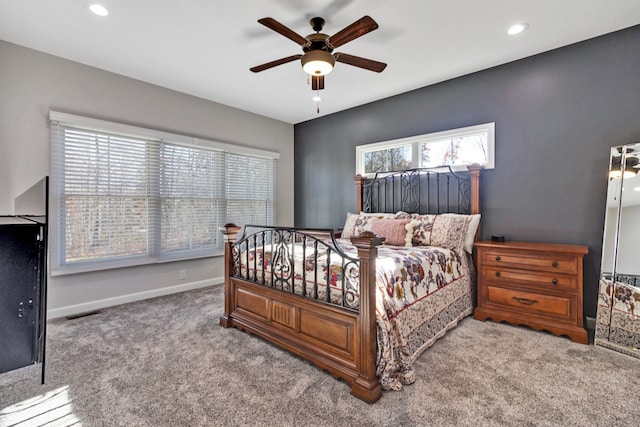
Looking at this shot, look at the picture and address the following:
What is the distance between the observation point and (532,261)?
273 cm

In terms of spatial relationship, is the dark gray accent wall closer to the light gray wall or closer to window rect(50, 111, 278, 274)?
window rect(50, 111, 278, 274)

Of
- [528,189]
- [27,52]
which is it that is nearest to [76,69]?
[27,52]

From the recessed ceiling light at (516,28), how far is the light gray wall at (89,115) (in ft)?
11.8

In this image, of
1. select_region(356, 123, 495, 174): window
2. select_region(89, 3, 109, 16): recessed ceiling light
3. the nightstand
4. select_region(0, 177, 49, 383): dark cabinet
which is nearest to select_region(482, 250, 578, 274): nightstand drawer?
the nightstand

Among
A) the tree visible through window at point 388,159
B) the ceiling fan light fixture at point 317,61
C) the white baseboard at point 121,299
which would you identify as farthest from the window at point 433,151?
the white baseboard at point 121,299

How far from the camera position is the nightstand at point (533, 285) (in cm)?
255

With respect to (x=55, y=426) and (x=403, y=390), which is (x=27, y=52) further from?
(x=403, y=390)

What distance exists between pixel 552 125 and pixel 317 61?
2.45 m

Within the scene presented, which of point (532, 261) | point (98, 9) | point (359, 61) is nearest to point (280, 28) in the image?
point (359, 61)

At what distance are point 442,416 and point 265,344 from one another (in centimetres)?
142

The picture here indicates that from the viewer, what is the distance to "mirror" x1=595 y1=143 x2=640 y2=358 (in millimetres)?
2363

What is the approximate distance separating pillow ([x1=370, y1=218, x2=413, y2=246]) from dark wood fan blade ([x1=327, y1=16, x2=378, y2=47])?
6.18 feet

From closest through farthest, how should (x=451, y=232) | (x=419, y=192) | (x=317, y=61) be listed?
(x=317, y=61) < (x=451, y=232) < (x=419, y=192)

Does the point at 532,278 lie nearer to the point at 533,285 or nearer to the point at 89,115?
the point at 533,285
